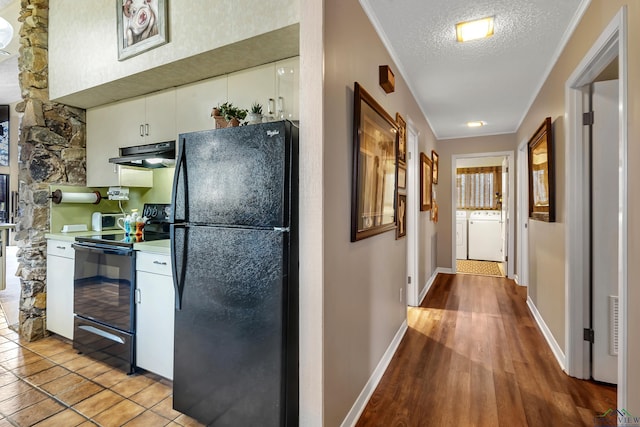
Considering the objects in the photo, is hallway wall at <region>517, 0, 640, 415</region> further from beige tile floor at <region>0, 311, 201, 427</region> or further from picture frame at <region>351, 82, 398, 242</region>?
beige tile floor at <region>0, 311, 201, 427</region>

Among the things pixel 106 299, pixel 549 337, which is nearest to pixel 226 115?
pixel 106 299

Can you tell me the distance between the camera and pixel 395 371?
234cm

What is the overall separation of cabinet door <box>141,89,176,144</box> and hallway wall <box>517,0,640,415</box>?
278cm

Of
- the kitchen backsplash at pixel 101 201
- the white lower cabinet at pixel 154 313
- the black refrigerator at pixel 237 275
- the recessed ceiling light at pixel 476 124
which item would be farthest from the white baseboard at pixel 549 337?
the kitchen backsplash at pixel 101 201

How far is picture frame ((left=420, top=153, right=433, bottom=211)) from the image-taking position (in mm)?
3922

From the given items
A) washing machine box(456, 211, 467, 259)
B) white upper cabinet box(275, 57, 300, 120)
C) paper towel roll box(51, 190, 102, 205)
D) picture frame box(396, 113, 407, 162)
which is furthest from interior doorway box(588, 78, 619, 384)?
washing machine box(456, 211, 467, 259)

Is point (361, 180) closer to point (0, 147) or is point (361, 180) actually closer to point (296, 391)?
point (296, 391)

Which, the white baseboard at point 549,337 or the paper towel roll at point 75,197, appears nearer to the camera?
the white baseboard at point 549,337

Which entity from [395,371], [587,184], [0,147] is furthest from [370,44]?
[0,147]

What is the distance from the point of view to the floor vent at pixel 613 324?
2070 millimetres

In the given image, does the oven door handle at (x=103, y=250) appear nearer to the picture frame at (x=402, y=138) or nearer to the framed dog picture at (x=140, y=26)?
the framed dog picture at (x=140, y=26)

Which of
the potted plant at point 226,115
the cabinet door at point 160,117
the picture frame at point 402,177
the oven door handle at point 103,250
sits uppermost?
the cabinet door at point 160,117

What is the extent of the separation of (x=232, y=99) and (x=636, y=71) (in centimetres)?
217

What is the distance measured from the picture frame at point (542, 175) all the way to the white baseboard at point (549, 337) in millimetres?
1009
